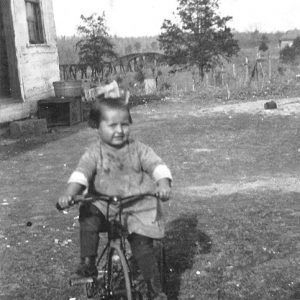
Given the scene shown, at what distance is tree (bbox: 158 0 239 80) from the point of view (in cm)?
3150

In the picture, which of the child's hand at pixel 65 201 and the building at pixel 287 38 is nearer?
the child's hand at pixel 65 201

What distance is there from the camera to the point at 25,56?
1420 centimetres

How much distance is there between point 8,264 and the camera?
516 centimetres

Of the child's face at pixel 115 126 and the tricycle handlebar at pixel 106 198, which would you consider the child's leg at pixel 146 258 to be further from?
the child's face at pixel 115 126

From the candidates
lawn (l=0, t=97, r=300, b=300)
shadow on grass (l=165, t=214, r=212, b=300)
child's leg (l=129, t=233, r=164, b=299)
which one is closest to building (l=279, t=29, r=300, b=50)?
lawn (l=0, t=97, r=300, b=300)

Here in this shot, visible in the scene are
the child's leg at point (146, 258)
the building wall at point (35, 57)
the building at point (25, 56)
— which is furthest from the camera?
the building wall at point (35, 57)

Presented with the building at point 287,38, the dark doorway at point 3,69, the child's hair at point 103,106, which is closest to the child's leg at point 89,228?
the child's hair at point 103,106

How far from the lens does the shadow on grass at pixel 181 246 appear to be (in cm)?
463

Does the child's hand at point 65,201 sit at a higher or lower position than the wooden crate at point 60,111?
higher

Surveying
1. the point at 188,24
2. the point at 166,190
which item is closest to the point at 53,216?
the point at 166,190

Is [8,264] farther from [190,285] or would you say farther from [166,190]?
[166,190]

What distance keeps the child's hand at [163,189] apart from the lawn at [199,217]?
4.41 ft

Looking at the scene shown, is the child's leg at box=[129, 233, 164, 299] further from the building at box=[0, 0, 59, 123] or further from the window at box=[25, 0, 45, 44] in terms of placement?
the window at box=[25, 0, 45, 44]

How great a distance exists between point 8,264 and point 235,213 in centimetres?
Answer: 263
